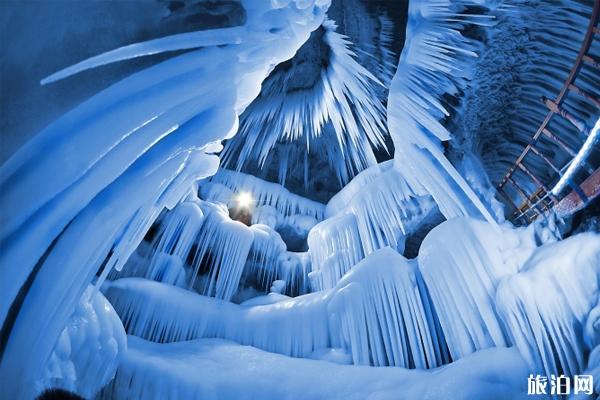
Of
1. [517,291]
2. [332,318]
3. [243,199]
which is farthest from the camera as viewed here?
[243,199]

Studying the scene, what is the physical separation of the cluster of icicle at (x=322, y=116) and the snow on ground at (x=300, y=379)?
147 inches

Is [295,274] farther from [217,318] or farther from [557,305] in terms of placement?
[557,305]

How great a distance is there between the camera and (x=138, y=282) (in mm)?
4414

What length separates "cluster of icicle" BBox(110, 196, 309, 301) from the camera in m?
5.50

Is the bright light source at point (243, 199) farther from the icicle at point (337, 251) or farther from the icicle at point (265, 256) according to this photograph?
the icicle at point (337, 251)

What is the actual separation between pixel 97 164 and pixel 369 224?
154 inches

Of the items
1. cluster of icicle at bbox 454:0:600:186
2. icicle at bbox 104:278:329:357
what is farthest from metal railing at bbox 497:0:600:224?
icicle at bbox 104:278:329:357

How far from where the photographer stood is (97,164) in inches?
76.7

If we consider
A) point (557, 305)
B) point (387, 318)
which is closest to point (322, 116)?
point (387, 318)

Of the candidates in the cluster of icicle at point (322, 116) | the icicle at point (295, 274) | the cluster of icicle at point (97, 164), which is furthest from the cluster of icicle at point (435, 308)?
the cluster of icicle at point (322, 116)

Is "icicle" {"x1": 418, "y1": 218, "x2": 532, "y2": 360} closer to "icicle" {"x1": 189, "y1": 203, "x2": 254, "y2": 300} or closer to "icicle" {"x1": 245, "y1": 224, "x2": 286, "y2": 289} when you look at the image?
"icicle" {"x1": 189, "y1": 203, "x2": 254, "y2": 300}

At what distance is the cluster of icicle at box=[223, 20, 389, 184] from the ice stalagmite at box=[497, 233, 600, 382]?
3.41m

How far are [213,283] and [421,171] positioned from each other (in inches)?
139

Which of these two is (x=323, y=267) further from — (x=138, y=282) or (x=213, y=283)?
(x=138, y=282)
